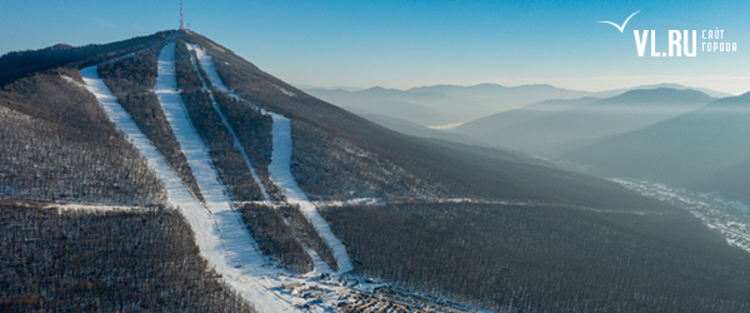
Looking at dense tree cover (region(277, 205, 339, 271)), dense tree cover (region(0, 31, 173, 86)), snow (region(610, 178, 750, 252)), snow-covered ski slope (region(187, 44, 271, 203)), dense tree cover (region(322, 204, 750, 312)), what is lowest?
snow (region(610, 178, 750, 252))

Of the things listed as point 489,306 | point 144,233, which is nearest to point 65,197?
point 144,233

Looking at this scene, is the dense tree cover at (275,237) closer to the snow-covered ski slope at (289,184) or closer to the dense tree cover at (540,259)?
the snow-covered ski slope at (289,184)

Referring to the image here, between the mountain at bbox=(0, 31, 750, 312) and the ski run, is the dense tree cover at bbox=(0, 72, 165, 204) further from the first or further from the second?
the ski run

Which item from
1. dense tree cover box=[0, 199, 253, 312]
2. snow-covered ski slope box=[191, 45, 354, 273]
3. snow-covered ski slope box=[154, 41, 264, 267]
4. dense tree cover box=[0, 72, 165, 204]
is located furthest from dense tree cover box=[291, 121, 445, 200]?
dense tree cover box=[0, 199, 253, 312]

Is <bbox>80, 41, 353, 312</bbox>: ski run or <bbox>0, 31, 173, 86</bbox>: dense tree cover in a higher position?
<bbox>0, 31, 173, 86</bbox>: dense tree cover

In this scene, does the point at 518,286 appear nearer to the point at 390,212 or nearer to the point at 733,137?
the point at 390,212

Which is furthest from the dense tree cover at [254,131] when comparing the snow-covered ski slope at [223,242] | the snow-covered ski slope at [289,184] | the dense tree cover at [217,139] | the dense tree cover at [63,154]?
the dense tree cover at [63,154]
